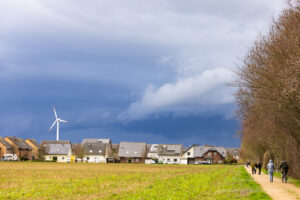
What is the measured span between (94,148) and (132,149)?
1399 centimetres

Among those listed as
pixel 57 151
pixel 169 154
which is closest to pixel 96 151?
pixel 57 151

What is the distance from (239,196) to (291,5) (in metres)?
13.0

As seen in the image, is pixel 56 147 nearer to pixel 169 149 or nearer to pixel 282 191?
pixel 169 149

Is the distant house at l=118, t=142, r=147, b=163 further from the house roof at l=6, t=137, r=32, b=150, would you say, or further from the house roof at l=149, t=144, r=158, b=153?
the house roof at l=6, t=137, r=32, b=150

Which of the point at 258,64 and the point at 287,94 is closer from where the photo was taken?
the point at 287,94

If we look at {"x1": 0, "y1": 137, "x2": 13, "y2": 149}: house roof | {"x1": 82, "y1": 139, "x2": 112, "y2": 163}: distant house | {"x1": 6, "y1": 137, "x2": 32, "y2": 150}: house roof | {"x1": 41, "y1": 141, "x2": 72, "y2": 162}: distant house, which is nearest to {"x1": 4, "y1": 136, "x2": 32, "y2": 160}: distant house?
{"x1": 6, "y1": 137, "x2": 32, "y2": 150}: house roof

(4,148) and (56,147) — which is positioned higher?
(56,147)

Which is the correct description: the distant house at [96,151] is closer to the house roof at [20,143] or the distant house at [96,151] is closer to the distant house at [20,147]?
the distant house at [20,147]

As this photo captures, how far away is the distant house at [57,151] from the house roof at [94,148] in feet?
19.3

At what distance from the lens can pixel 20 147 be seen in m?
144

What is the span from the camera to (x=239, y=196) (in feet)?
72.8

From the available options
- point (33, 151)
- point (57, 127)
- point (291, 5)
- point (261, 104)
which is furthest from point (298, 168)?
point (33, 151)

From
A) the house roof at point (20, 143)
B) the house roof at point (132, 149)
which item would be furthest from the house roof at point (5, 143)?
the house roof at point (132, 149)

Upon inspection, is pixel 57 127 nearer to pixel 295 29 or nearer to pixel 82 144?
pixel 82 144
